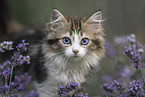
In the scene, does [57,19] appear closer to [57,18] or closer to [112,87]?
[57,18]

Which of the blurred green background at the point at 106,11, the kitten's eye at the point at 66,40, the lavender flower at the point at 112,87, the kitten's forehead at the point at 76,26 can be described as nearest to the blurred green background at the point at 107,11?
the blurred green background at the point at 106,11

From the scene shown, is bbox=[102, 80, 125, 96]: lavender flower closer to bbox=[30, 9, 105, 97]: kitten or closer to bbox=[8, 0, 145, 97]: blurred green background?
bbox=[30, 9, 105, 97]: kitten

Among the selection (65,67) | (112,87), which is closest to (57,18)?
(65,67)

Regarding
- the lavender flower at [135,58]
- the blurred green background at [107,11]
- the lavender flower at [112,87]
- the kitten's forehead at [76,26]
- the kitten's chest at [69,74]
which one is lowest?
the lavender flower at [112,87]

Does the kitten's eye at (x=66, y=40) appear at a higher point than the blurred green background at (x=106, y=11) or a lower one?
lower

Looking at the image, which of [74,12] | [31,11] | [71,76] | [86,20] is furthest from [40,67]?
[31,11]

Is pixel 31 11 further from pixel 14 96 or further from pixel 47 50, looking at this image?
pixel 14 96

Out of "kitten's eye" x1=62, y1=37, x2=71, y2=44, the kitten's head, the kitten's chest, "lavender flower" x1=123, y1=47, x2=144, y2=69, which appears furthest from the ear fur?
"lavender flower" x1=123, y1=47, x2=144, y2=69

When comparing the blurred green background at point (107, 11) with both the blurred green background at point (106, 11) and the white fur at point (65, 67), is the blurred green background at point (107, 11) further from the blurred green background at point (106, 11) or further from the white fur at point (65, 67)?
the white fur at point (65, 67)
